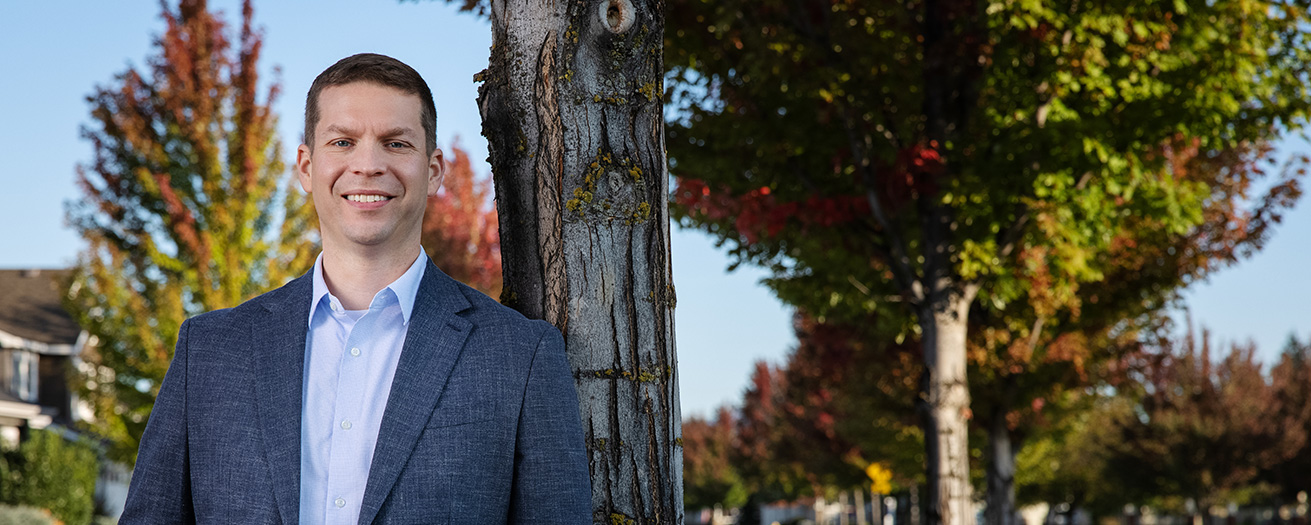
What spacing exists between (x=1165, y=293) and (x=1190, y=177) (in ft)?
14.1

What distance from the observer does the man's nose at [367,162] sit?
2500mm

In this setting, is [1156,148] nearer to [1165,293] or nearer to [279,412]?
[1165,293]

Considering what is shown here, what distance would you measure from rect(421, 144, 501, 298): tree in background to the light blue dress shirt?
2734 centimetres

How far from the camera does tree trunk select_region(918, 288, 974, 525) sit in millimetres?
11367

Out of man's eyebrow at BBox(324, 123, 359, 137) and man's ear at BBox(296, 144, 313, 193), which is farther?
man's ear at BBox(296, 144, 313, 193)

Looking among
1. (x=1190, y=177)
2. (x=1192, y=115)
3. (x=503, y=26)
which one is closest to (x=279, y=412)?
(x=503, y=26)

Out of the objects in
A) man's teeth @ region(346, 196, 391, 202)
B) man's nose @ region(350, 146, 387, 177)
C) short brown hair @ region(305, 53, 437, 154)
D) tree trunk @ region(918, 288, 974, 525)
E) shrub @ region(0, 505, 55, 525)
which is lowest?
shrub @ region(0, 505, 55, 525)

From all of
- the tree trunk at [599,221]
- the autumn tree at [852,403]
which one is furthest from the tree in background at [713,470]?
the tree trunk at [599,221]

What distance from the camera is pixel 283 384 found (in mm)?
2438

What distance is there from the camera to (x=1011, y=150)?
1075 centimetres

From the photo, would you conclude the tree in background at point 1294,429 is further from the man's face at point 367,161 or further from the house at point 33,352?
the house at point 33,352

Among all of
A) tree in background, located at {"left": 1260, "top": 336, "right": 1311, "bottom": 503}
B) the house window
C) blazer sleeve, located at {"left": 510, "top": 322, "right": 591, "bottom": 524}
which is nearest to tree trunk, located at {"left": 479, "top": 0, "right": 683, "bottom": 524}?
blazer sleeve, located at {"left": 510, "top": 322, "right": 591, "bottom": 524}

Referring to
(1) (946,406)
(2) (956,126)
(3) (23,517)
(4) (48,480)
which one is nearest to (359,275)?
(1) (946,406)

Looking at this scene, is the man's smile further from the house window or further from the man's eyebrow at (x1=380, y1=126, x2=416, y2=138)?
the house window
